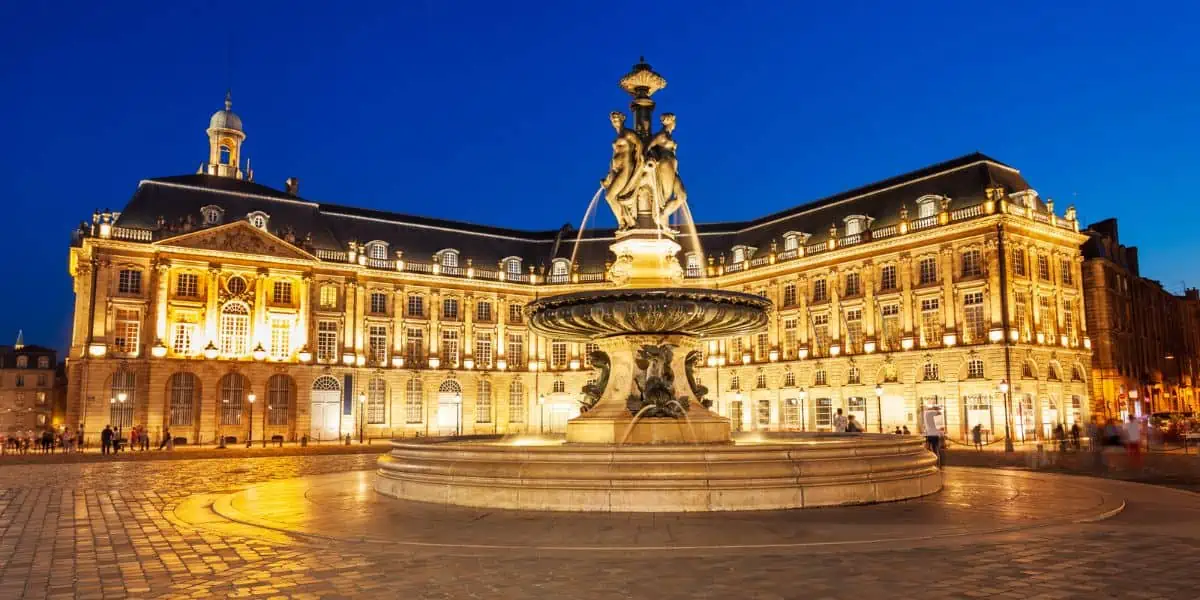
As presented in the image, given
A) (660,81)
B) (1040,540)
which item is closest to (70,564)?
(1040,540)

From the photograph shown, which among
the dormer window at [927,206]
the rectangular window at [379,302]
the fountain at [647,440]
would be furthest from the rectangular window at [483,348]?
the fountain at [647,440]

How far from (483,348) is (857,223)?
2668cm

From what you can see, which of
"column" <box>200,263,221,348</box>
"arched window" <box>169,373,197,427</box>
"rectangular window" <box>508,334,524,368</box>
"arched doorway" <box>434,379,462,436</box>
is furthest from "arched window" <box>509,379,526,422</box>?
"arched window" <box>169,373,197,427</box>

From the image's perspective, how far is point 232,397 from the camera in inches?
2082

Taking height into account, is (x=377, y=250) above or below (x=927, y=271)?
above

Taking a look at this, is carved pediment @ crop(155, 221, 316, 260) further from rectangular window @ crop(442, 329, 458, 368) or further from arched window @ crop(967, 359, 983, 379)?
arched window @ crop(967, 359, 983, 379)

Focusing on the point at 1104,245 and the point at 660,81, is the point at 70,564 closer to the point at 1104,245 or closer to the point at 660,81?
the point at 660,81

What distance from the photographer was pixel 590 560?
8.37m

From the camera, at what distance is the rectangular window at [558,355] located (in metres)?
65.6

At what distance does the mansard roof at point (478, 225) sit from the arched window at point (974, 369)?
863 centimetres

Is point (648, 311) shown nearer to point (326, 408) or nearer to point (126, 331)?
point (126, 331)

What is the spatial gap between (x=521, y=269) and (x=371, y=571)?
2360 inches

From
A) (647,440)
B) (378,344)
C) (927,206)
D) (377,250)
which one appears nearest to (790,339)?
(927,206)

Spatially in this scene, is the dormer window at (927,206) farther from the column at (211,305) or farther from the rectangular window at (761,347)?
the column at (211,305)
